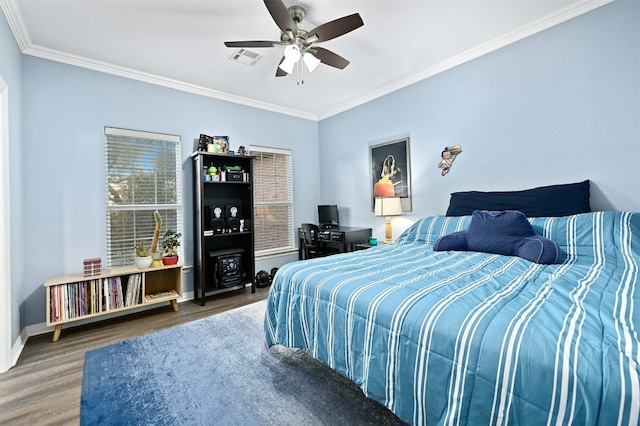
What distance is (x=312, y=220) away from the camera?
5.00 meters

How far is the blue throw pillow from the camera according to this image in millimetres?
1900

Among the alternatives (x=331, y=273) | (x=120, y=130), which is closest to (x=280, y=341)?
(x=331, y=273)

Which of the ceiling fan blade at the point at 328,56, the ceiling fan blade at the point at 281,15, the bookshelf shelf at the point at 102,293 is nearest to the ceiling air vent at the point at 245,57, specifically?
the ceiling fan blade at the point at 328,56

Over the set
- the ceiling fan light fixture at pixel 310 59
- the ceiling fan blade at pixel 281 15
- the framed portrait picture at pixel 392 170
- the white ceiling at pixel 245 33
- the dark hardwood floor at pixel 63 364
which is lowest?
the dark hardwood floor at pixel 63 364

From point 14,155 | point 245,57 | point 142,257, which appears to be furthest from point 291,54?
point 142,257

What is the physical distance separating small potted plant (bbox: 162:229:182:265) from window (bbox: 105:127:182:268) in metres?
0.18

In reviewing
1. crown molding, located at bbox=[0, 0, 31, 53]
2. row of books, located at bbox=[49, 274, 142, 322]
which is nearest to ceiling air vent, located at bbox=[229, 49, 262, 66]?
crown molding, located at bbox=[0, 0, 31, 53]

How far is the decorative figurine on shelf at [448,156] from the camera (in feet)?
10.6

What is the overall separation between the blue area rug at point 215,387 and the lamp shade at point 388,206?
2.03m

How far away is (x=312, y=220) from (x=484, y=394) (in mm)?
4185

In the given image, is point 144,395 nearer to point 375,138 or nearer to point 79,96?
point 79,96

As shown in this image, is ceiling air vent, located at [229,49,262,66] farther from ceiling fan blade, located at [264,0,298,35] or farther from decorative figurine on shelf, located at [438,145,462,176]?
decorative figurine on shelf, located at [438,145,462,176]

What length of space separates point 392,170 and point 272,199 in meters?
1.91

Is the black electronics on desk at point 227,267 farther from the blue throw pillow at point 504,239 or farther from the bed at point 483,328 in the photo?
the blue throw pillow at point 504,239
